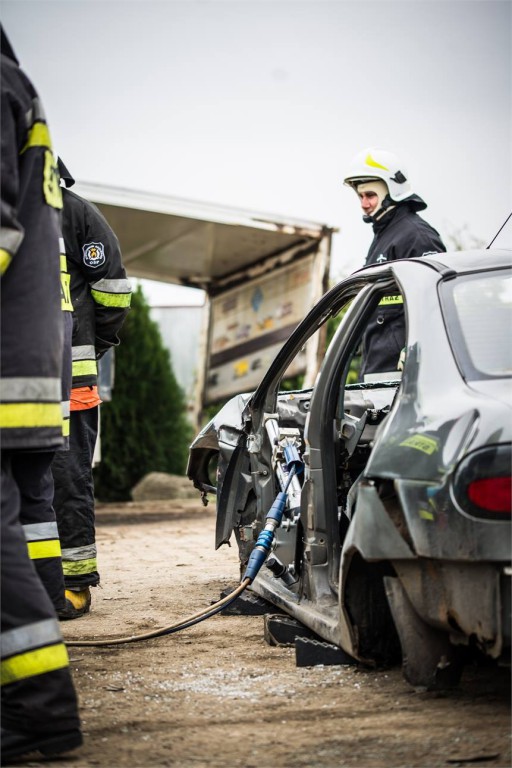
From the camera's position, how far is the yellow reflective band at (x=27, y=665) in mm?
2707

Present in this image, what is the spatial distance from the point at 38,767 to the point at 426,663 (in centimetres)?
121

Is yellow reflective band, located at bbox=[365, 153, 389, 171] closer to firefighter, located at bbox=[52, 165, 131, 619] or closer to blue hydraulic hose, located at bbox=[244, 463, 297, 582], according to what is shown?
firefighter, located at bbox=[52, 165, 131, 619]

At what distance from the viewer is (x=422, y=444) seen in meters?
2.93

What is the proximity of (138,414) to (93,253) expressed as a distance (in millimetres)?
7378

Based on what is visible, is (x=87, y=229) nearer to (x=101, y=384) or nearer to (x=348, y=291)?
(x=348, y=291)

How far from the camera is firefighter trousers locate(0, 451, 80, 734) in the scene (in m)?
2.70

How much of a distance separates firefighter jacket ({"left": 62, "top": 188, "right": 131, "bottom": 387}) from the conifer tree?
22.7 feet

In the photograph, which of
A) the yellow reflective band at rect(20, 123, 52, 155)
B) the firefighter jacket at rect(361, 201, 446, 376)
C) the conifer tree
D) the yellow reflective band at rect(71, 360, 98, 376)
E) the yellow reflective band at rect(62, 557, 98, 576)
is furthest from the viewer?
the conifer tree

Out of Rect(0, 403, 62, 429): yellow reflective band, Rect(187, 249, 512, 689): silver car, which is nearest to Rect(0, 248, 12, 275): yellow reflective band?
Rect(0, 403, 62, 429): yellow reflective band

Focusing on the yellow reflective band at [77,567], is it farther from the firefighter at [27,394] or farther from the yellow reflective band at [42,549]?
the firefighter at [27,394]

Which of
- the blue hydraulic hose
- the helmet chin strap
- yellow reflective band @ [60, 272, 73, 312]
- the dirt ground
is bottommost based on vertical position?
the dirt ground

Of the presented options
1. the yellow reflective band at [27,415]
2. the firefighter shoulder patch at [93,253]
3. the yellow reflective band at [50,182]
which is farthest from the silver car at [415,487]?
the yellow reflective band at [50,182]

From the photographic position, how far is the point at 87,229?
4.94 metres

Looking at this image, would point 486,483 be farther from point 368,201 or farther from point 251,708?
point 368,201
